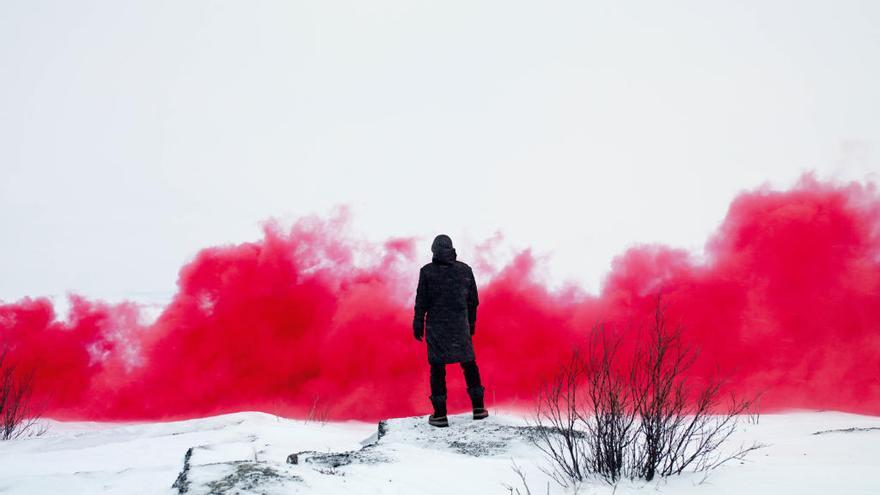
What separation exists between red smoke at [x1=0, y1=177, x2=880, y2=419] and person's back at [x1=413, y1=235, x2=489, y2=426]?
3.98 metres

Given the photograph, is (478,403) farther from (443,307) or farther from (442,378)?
(443,307)

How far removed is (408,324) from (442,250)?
493cm

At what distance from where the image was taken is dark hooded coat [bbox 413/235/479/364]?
6305mm

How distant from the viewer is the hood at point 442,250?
20.9ft

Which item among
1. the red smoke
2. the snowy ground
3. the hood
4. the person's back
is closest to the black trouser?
the person's back

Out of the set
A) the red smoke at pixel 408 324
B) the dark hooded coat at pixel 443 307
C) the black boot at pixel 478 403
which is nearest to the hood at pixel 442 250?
the dark hooded coat at pixel 443 307

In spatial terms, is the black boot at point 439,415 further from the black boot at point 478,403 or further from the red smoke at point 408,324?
the red smoke at point 408,324

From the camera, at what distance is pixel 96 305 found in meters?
11.6

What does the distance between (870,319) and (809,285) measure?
0.95 metres

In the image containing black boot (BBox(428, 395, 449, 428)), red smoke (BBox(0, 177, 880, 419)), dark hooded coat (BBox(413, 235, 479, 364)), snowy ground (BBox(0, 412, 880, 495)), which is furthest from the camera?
red smoke (BBox(0, 177, 880, 419))

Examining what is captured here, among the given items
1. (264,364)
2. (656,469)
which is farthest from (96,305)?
(656,469)

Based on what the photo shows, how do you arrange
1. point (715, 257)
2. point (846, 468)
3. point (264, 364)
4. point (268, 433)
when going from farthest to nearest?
point (264, 364) < point (715, 257) < point (268, 433) < point (846, 468)

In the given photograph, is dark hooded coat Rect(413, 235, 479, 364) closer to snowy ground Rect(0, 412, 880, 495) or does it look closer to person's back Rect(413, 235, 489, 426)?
person's back Rect(413, 235, 489, 426)

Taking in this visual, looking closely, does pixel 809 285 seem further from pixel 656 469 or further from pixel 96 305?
pixel 96 305
